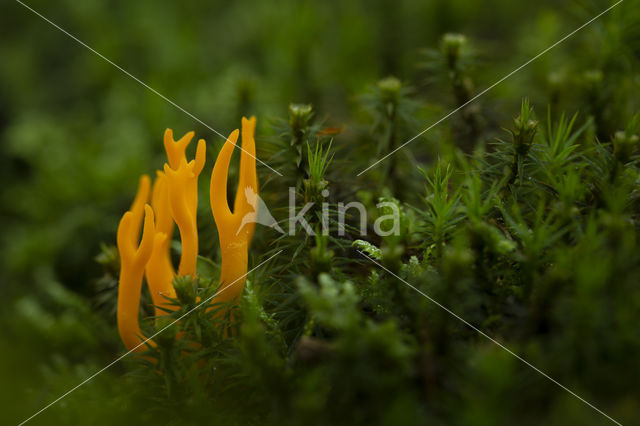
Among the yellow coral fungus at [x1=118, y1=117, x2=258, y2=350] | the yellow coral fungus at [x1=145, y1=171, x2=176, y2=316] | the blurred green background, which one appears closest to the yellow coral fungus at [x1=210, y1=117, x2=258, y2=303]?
the yellow coral fungus at [x1=118, y1=117, x2=258, y2=350]

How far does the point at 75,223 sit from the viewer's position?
200 centimetres

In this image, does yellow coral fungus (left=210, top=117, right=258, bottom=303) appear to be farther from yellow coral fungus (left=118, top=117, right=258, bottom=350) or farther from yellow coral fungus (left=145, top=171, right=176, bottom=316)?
yellow coral fungus (left=145, top=171, right=176, bottom=316)

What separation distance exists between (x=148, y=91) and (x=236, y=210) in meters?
1.49

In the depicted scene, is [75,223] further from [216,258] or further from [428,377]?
[428,377]

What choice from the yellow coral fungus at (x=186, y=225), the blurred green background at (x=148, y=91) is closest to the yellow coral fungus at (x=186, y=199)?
the yellow coral fungus at (x=186, y=225)

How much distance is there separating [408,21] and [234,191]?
4.77 feet

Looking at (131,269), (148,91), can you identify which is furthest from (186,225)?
(148,91)

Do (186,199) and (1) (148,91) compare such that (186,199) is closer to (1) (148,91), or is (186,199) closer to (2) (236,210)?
(2) (236,210)

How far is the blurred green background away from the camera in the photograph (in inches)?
67.1

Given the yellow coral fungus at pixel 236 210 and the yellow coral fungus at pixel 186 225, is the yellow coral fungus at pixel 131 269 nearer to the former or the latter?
the yellow coral fungus at pixel 186 225

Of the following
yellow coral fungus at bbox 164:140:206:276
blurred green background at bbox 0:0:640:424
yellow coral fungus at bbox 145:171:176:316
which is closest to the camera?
yellow coral fungus at bbox 164:140:206:276

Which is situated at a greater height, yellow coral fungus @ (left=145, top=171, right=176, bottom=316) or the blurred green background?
the blurred green background

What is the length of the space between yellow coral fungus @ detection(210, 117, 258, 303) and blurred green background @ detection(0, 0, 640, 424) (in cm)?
34

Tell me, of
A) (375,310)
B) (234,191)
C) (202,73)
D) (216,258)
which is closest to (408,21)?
(202,73)
